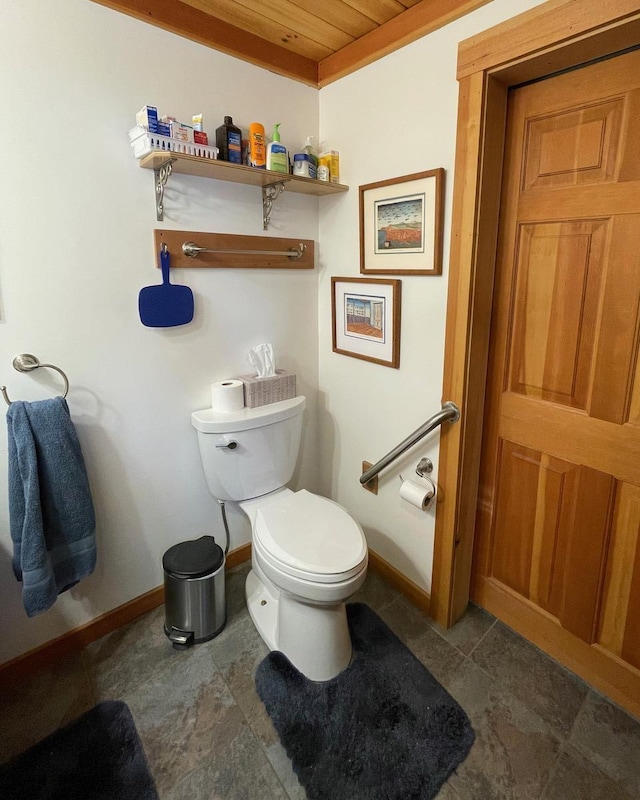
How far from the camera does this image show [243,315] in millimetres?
1836

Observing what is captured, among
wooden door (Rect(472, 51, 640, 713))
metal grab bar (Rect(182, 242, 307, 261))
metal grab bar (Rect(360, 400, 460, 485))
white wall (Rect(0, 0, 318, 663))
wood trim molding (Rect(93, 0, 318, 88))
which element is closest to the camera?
wooden door (Rect(472, 51, 640, 713))

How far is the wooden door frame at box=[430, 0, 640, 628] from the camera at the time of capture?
1082 millimetres

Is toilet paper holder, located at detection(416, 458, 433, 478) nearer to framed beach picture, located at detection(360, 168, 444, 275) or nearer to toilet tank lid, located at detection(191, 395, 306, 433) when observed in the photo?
toilet tank lid, located at detection(191, 395, 306, 433)

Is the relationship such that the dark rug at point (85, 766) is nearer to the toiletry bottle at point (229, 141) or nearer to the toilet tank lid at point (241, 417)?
the toilet tank lid at point (241, 417)

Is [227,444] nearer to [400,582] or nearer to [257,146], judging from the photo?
[400,582]

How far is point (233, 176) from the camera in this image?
1.62 m

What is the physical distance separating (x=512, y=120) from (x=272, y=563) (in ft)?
5.22

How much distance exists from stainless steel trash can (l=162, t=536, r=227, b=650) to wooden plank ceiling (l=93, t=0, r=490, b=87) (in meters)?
1.84

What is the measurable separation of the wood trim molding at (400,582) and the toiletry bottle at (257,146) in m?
1.72

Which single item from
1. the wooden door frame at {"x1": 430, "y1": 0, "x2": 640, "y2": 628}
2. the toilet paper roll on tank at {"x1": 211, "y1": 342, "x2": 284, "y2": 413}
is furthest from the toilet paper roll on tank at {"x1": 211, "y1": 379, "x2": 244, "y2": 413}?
the wooden door frame at {"x1": 430, "y1": 0, "x2": 640, "y2": 628}

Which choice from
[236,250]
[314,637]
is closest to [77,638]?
[314,637]

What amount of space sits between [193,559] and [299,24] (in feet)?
6.53

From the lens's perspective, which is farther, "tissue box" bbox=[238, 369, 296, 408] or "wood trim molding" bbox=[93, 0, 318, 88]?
"tissue box" bbox=[238, 369, 296, 408]

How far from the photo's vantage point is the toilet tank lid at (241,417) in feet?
5.41
